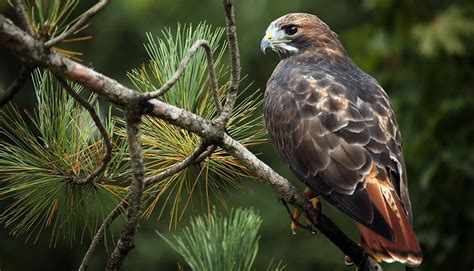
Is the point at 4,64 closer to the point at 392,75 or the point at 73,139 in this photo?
Answer: the point at 392,75

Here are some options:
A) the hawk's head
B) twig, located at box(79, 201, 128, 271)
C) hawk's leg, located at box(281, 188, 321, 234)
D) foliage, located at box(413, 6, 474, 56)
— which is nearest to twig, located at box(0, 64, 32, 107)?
twig, located at box(79, 201, 128, 271)

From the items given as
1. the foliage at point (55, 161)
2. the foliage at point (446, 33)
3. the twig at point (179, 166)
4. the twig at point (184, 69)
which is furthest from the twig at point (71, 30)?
the foliage at point (446, 33)

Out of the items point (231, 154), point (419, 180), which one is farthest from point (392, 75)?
point (231, 154)

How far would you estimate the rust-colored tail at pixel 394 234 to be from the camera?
3.83m

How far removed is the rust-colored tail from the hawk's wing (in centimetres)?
1

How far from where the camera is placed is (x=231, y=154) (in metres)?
3.66

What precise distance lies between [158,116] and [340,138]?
4.20 ft

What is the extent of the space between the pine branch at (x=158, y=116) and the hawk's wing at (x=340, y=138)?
20 cm

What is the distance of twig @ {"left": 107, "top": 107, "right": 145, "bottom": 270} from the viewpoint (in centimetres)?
320

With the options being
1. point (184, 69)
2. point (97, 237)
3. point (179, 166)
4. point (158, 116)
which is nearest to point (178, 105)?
point (179, 166)

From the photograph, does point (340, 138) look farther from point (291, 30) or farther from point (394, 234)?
point (291, 30)

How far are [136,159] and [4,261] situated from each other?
6516 mm

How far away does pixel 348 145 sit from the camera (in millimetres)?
4270

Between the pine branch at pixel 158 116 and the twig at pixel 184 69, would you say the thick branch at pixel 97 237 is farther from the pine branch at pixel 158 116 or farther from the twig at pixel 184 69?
the twig at pixel 184 69
